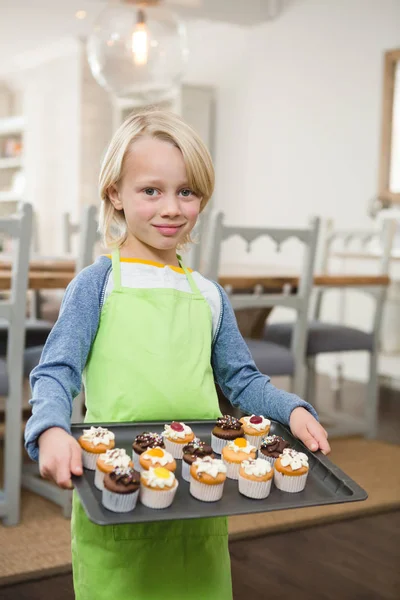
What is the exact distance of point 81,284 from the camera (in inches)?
41.4

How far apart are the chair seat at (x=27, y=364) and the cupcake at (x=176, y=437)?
1199 millimetres

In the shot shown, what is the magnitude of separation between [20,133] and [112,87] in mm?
5680

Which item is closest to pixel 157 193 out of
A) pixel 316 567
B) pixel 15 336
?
pixel 15 336

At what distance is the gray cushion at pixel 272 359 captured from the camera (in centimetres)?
267

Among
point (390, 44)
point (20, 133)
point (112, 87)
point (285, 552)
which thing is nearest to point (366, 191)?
point (390, 44)

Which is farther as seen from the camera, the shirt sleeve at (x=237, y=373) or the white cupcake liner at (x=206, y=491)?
the shirt sleeve at (x=237, y=373)

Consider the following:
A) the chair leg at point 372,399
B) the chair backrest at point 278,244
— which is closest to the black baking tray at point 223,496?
the chair backrest at point 278,244

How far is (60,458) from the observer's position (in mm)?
832

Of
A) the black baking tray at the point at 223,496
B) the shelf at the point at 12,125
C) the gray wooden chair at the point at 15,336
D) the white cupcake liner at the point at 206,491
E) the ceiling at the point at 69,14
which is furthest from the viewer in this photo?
the shelf at the point at 12,125

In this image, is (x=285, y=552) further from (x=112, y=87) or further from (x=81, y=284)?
(x=112, y=87)

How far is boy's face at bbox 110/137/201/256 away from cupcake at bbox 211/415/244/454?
0.27 meters

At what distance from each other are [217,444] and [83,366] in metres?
0.23

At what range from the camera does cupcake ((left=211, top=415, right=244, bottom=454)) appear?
103 cm

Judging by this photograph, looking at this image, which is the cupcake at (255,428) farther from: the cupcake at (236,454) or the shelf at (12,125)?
the shelf at (12,125)
